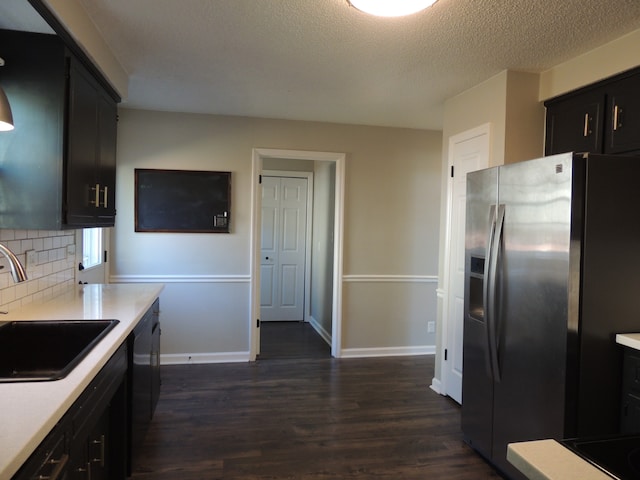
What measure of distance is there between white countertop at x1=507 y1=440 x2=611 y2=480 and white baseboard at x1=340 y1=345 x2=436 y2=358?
3472 millimetres

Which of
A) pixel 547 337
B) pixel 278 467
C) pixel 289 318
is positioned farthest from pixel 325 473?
pixel 289 318

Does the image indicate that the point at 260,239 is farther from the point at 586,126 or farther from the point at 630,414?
the point at 630,414

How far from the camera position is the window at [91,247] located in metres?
3.35

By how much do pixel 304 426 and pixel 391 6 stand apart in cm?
252

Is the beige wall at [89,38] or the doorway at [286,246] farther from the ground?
the beige wall at [89,38]

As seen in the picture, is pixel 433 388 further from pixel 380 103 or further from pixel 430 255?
pixel 380 103

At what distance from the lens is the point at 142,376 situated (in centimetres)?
235

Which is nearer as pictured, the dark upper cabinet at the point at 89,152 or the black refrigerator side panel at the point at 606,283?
the black refrigerator side panel at the point at 606,283

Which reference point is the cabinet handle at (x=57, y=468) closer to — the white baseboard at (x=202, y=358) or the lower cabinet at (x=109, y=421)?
the lower cabinet at (x=109, y=421)

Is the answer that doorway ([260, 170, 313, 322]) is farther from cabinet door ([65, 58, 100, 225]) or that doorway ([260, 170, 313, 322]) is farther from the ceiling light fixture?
the ceiling light fixture

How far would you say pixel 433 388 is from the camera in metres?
3.51

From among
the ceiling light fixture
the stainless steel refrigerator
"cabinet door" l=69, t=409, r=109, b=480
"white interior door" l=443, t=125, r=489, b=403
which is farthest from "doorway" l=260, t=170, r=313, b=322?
the ceiling light fixture

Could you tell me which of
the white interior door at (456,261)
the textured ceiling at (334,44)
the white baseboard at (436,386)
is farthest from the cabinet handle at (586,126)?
the white baseboard at (436,386)

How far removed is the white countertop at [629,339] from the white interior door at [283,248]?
4.14 meters
